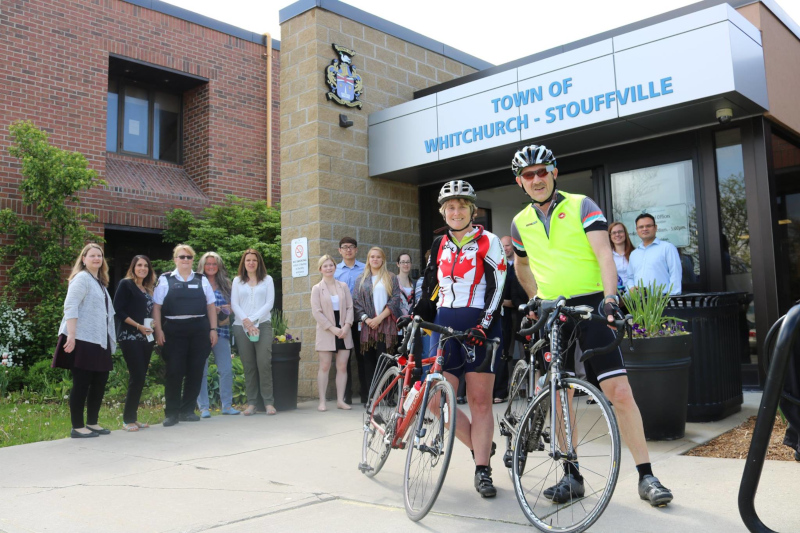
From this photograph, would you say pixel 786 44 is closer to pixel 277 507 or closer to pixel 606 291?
pixel 606 291

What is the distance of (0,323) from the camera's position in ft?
37.2

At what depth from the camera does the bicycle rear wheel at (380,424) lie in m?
4.58

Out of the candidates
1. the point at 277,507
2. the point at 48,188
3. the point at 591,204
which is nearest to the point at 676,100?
the point at 591,204

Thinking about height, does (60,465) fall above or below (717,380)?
below

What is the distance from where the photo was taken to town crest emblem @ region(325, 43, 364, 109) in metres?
9.85

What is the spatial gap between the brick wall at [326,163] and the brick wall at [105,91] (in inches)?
207

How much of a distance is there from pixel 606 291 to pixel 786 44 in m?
6.55

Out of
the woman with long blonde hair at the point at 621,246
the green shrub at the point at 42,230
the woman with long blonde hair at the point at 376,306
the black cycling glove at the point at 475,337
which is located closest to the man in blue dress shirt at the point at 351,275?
the woman with long blonde hair at the point at 376,306

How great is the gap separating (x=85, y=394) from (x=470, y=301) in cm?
459

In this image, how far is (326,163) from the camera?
972 centimetres

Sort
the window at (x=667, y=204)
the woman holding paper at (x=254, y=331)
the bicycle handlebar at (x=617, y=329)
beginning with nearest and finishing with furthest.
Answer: the bicycle handlebar at (x=617, y=329) → the window at (x=667, y=204) → the woman holding paper at (x=254, y=331)

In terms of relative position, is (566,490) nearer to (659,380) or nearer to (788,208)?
(659,380)

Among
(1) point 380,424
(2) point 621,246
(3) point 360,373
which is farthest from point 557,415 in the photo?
(3) point 360,373

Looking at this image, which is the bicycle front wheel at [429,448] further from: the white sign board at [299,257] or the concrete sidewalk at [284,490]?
the white sign board at [299,257]
